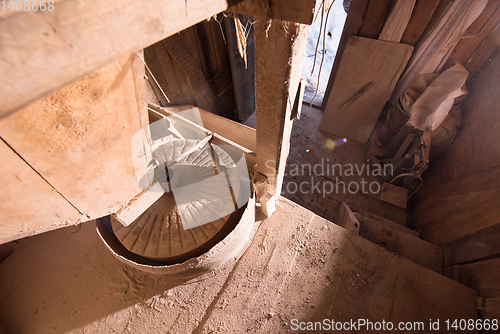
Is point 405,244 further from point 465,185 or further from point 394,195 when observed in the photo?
point 394,195

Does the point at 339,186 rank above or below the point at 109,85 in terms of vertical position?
below

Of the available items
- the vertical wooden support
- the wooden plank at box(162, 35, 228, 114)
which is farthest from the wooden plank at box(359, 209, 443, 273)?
the wooden plank at box(162, 35, 228, 114)

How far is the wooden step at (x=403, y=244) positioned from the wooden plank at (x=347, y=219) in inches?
8.2

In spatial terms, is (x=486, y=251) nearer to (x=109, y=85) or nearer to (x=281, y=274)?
(x=281, y=274)

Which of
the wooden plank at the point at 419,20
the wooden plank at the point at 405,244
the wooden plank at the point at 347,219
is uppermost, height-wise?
the wooden plank at the point at 419,20

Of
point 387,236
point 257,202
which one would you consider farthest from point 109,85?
point 387,236

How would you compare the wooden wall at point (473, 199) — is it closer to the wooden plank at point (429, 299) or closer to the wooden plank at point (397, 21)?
the wooden plank at point (429, 299)

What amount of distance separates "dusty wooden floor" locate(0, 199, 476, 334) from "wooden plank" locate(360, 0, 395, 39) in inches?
131

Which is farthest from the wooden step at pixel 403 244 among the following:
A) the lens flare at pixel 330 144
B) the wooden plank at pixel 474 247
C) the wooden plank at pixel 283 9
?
the wooden plank at pixel 283 9

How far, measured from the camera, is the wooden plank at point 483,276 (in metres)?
2.10

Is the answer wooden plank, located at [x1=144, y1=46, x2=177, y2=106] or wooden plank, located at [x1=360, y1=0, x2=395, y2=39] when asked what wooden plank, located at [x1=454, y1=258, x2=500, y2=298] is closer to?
wooden plank, located at [x1=360, y1=0, x2=395, y2=39]

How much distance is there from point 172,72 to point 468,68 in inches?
204

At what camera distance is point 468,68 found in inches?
145

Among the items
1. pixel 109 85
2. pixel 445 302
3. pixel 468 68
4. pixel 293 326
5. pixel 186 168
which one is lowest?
pixel 293 326
